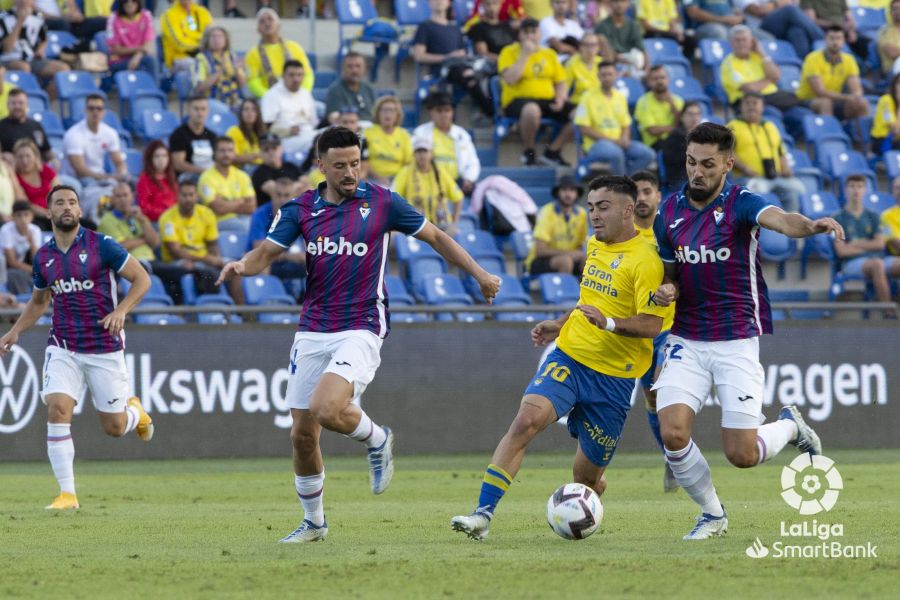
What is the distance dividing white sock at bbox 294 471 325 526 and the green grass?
194 mm

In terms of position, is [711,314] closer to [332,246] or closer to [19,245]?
[332,246]

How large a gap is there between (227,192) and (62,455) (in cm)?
680

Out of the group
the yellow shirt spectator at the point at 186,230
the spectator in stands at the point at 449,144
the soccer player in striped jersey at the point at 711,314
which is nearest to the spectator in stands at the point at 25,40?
the yellow shirt spectator at the point at 186,230

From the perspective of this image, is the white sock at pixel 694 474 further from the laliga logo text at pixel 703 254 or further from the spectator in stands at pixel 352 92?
the spectator in stands at pixel 352 92

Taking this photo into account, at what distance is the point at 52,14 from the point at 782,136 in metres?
10.3

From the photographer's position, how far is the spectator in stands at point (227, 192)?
17781 millimetres

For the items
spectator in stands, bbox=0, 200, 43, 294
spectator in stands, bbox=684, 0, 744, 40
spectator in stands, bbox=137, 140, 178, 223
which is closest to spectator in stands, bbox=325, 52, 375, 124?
spectator in stands, bbox=137, 140, 178, 223

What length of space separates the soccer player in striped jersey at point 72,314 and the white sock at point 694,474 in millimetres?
5005

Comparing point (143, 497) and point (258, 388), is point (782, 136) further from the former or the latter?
point (143, 497)

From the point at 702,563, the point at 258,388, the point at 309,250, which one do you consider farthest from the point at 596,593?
the point at 258,388

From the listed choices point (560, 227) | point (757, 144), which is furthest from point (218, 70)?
point (757, 144)

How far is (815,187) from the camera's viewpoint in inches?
800

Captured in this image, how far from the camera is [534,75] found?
19.9m

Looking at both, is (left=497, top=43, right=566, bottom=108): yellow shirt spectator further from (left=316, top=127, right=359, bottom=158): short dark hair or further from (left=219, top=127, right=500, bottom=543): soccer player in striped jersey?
(left=316, top=127, right=359, bottom=158): short dark hair
